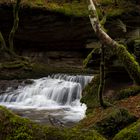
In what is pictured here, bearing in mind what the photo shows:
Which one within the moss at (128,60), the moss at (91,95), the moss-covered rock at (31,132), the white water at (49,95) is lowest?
the white water at (49,95)

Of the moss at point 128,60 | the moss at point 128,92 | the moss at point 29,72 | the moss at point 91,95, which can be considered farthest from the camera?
the moss at point 29,72

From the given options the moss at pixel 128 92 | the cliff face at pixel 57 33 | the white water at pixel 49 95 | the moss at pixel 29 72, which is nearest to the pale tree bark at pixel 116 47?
the moss at pixel 128 92

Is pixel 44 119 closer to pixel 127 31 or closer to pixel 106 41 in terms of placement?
pixel 106 41

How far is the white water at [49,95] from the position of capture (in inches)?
584

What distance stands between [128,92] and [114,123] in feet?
10.0

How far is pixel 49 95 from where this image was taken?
1620cm

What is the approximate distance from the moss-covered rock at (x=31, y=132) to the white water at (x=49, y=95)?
9191 millimetres

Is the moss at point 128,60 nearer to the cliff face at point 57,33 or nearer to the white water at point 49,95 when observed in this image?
the white water at point 49,95

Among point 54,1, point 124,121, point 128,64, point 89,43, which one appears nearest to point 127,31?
point 89,43

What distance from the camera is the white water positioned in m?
14.8

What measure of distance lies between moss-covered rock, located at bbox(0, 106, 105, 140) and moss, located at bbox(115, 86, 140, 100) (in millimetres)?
5243

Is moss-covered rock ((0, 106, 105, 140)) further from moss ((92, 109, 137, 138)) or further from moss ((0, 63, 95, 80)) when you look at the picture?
moss ((0, 63, 95, 80))

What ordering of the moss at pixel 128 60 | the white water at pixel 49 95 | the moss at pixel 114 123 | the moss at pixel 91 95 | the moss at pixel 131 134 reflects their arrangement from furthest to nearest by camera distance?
the white water at pixel 49 95, the moss at pixel 91 95, the moss at pixel 128 60, the moss at pixel 114 123, the moss at pixel 131 134

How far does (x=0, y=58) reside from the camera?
70.0ft
